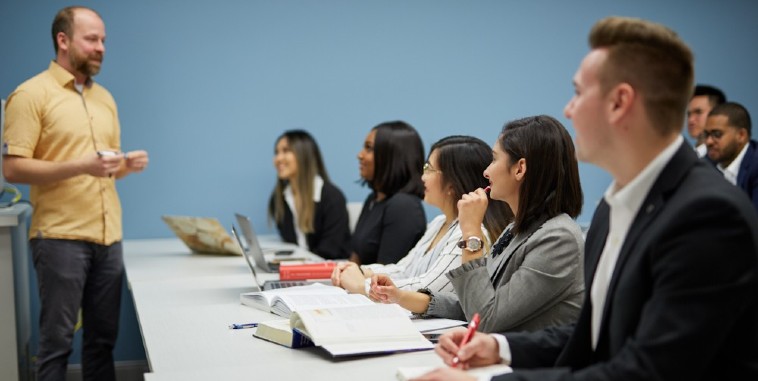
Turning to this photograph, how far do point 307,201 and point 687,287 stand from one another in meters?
3.59

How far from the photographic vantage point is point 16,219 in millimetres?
3238

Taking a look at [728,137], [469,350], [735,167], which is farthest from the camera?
[728,137]

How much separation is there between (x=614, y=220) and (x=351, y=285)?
4.17ft

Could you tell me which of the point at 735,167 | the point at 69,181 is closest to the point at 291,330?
the point at 69,181

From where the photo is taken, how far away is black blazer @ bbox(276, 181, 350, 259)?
4543mm

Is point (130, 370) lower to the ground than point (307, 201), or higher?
lower

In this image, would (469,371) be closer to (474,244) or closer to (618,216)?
(618,216)

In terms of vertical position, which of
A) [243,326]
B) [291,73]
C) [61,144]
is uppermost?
[291,73]

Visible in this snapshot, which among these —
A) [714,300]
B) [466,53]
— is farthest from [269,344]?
[466,53]

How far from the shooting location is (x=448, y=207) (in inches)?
105

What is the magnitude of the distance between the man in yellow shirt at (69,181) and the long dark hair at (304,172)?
4.50 ft

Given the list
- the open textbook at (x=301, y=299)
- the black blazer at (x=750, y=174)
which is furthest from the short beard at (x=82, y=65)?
the black blazer at (x=750, y=174)

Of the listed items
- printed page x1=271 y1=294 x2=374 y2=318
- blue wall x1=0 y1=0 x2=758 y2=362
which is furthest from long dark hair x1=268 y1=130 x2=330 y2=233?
printed page x1=271 y1=294 x2=374 y2=318

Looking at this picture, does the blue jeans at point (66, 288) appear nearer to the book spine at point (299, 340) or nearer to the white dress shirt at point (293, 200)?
the white dress shirt at point (293, 200)
